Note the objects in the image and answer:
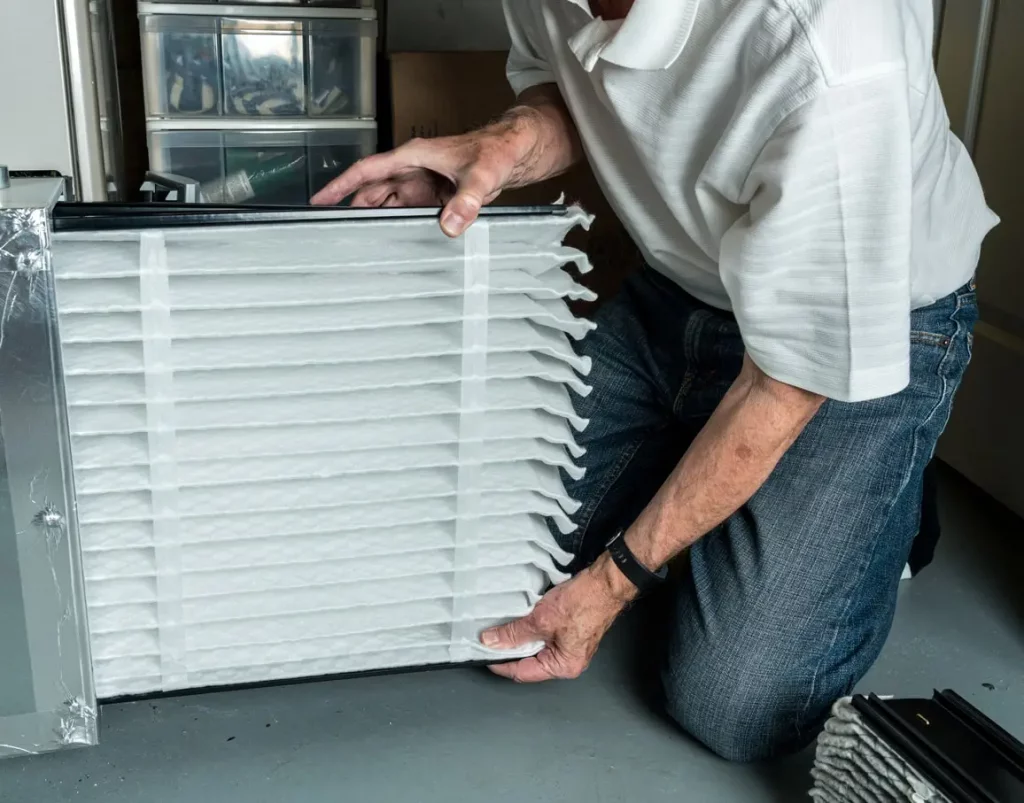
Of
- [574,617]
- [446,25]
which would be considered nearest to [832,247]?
[574,617]

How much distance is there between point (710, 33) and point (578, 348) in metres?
0.60

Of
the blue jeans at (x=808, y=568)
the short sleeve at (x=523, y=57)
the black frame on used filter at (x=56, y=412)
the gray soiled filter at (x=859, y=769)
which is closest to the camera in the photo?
the black frame on used filter at (x=56, y=412)

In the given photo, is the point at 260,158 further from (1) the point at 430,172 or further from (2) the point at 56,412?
(2) the point at 56,412

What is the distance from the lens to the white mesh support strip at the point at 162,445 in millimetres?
825

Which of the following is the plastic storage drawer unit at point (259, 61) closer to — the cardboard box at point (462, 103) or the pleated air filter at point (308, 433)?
the cardboard box at point (462, 103)

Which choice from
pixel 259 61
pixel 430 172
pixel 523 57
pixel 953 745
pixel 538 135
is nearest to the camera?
pixel 953 745

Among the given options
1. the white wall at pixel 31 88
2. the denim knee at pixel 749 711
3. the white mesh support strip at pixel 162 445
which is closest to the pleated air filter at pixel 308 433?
the white mesh support strip at pixel 162 445

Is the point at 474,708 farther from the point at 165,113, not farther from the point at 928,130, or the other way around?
the point at 165,113

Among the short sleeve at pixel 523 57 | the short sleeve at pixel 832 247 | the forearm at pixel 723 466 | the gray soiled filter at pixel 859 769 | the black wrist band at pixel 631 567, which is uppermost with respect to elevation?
the short sleeve at pixel 523 57

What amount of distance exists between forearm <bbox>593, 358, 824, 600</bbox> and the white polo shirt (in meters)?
0.04

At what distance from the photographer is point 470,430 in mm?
960

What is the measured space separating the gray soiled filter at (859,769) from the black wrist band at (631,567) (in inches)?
8.1

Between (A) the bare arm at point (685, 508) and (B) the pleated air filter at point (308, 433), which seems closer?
(B) the pleated air filter at point (308, 433)

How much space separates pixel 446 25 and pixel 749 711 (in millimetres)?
1681
